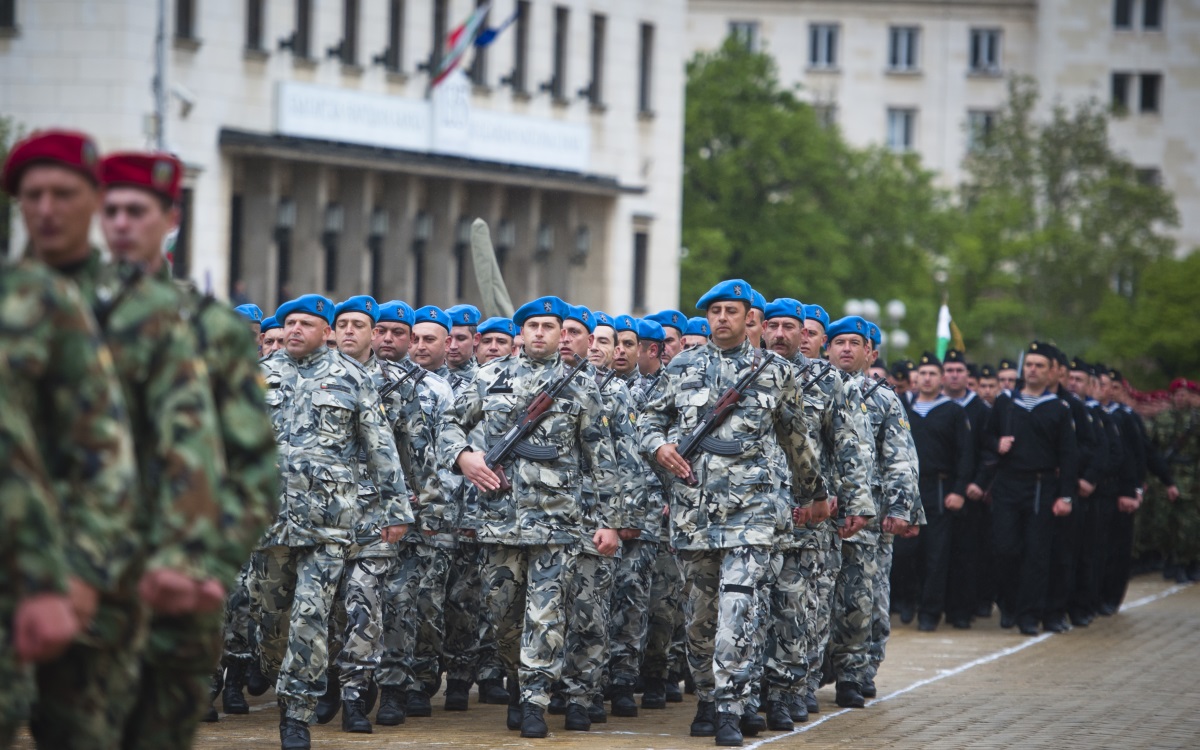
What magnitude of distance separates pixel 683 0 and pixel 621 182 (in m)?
6.03

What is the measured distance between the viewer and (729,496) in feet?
37.2

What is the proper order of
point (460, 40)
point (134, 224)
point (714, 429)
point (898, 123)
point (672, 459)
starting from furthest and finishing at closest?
1. point (898, 123)
2. point (460, 40)
3. point (714, 429)
4. point (672, 459)
5. point (134, 224)

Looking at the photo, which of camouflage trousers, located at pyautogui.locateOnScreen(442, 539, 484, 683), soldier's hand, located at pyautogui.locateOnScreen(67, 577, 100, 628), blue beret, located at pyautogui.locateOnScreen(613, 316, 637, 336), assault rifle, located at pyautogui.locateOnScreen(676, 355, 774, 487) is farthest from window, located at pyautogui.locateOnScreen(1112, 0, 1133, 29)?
soldier's hand, located at pyautogui.locateOnScreen(67, 577, 100, 628)

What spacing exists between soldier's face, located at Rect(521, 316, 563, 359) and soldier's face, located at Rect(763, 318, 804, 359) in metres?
1.34

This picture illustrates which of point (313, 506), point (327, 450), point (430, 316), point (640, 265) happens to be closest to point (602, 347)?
point (430, 316)

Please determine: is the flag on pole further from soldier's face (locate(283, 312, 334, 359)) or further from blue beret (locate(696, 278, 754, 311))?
soldier's face (locate(283, 312, 334, 359))

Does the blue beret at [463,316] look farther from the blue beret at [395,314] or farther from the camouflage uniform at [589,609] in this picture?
the camouflage uniform at [589,609]

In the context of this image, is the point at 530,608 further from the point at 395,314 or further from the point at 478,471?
the point at 395,314

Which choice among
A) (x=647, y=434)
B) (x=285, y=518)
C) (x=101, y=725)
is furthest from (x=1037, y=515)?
(x=101, y=725)

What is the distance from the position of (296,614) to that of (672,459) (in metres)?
2.09

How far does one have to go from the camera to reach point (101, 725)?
5848 mm

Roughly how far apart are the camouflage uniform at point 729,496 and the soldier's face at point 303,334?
72.0 inches

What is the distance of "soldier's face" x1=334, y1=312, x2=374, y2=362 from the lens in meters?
12.0

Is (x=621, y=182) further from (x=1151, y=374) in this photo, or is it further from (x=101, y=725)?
(x=101, y=725)
